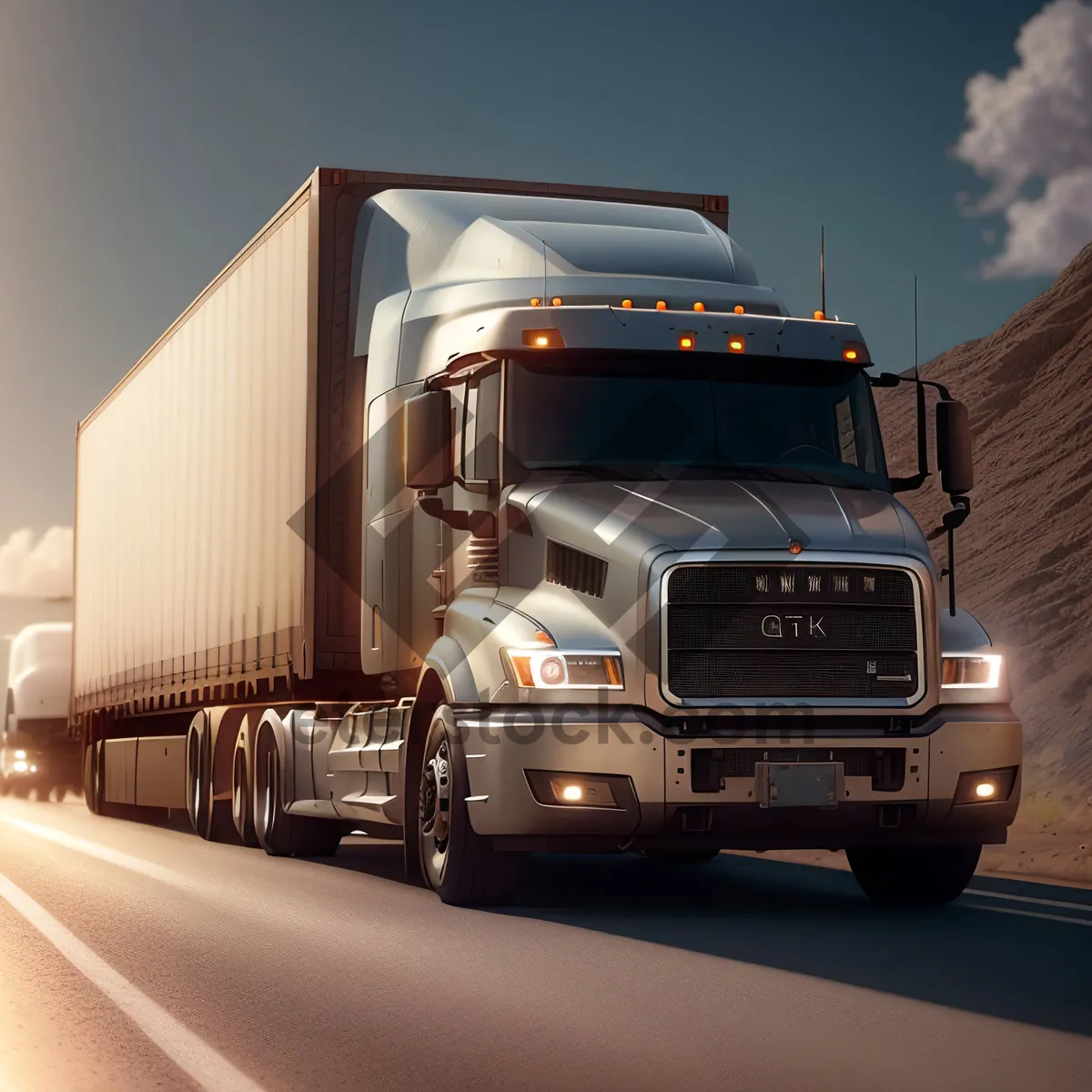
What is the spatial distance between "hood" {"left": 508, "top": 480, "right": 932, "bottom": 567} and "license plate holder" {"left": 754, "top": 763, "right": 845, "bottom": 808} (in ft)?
3.96

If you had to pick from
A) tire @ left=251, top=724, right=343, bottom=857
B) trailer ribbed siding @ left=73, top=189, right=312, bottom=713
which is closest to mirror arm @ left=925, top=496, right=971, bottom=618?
trailer ribbed siding @ left=73, top=189, right=312, bottom=713

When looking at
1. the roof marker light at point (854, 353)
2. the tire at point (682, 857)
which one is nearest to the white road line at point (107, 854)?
the tire at point (682, 857)

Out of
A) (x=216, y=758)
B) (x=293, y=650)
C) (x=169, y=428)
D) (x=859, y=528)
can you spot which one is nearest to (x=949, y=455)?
(x=859, y=528)

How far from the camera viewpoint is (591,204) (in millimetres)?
15102

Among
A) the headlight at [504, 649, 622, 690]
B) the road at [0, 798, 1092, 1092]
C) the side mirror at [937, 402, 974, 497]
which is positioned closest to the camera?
the road at [0, 798, 1092, 1092]

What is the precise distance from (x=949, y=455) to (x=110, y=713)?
16174 mm

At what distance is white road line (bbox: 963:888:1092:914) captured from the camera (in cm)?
1221

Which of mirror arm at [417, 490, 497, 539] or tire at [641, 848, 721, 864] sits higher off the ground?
mirror arm at [417, 490, 497, 539]

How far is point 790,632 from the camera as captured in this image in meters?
11.4

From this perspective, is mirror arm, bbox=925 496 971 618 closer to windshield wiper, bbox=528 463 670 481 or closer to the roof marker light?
the roof marker light

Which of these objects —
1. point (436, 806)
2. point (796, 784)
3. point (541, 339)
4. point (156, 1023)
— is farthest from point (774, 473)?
point (156, 1023)

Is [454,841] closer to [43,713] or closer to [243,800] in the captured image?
[243,800]

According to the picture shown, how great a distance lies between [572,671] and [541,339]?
7.35 ft

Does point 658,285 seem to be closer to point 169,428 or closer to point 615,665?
point 615,665
